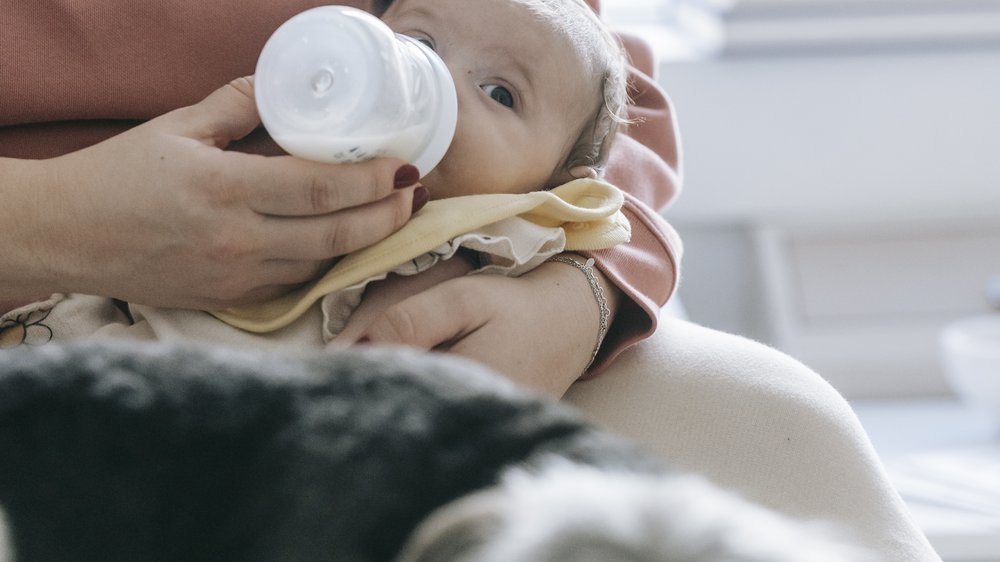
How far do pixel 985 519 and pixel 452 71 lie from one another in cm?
107

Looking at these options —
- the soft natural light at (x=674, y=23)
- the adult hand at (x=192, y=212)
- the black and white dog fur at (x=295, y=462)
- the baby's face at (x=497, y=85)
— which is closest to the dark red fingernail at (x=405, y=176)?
the adult hand at (x=192, y=212)

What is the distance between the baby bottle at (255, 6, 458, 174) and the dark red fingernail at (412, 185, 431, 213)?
0.22 ft

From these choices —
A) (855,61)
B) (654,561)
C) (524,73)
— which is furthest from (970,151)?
(654,561)

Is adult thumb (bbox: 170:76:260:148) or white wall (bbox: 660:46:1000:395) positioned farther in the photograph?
white wall (bbox: 660:46:1000:395)

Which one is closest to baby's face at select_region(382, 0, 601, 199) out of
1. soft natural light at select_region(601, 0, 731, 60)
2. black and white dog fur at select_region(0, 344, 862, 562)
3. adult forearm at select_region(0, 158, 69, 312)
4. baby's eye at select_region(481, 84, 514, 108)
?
baby's eye at select_region(481, 84, 514, 108)

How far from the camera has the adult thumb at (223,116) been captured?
0.79 metres

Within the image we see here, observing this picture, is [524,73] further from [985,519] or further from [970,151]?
[970,151]

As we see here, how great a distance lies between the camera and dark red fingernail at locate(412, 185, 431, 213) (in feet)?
2.70

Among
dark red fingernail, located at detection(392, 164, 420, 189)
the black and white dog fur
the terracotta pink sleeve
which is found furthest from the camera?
the terracotta pink sleeve

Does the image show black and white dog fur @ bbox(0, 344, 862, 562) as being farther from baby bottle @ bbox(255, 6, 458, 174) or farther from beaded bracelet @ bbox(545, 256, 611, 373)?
beaded bracelet @ bbox(545, 256, 611, 373)

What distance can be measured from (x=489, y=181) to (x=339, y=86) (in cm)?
25

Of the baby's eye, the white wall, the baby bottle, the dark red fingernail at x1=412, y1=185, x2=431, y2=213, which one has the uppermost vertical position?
the baby bottle

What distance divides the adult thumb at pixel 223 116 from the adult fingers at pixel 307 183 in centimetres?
5

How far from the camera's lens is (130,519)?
314 millimetres
